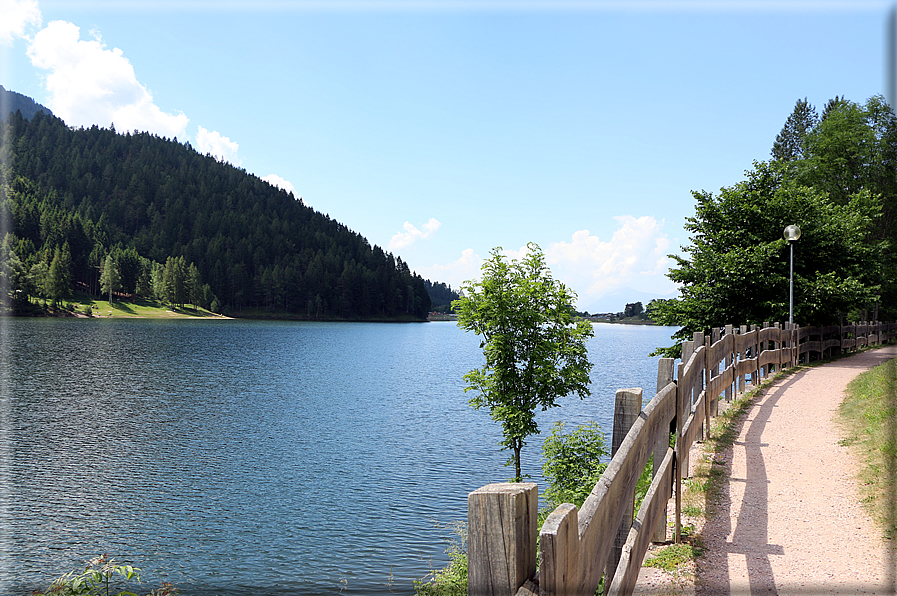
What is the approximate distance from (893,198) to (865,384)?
1456 inches

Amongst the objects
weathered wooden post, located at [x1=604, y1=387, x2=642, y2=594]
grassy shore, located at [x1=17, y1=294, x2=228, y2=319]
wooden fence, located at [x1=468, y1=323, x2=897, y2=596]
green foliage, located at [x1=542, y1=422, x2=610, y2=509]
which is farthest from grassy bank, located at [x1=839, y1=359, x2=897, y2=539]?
grassy shore, located at [x1=17, y1=294, x2=228, y2=319]

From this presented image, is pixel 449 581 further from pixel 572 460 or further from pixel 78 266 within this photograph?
pixel 78 266

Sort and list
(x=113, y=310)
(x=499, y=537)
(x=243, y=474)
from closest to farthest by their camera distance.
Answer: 1. (x=499, y=537)
2. (x=243, y=474)
3. (x=113, y=310)

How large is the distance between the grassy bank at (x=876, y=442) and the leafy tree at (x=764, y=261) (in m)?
12.8

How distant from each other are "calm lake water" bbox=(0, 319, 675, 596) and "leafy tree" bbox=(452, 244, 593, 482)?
8.30 ft

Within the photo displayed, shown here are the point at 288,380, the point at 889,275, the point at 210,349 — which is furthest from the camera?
the point at 210,349

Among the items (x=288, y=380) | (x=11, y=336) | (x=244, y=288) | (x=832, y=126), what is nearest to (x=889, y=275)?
(x=832, y=126)

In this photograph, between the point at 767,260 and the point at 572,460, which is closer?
the point at 572,460

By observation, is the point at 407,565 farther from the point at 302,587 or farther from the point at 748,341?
the point at 748,341

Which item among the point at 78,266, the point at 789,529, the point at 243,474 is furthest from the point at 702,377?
the point at 78,266

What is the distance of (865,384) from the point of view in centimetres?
1427

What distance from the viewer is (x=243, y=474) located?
2102cm

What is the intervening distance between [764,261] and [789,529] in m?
22.8

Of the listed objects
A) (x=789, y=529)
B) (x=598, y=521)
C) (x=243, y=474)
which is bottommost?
(x=243, y=474)
